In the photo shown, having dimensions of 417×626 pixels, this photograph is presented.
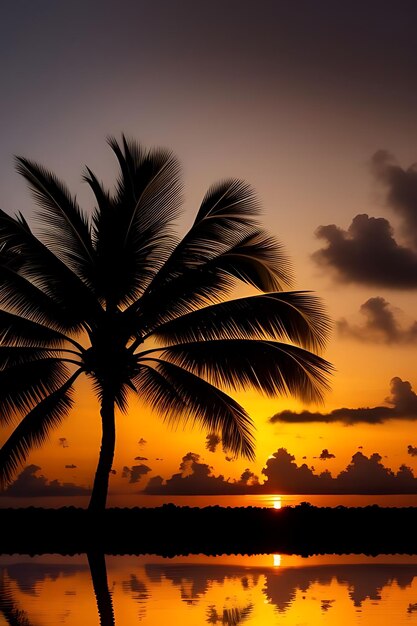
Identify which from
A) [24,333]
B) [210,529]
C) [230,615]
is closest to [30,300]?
[24,333]

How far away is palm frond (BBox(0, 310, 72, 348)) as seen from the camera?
18078 mm

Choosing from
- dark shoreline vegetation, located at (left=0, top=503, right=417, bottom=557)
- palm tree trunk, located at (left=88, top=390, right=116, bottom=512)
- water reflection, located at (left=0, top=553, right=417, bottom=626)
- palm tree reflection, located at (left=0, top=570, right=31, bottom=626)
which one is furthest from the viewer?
palm tree trunk, located at (left=88, top=390, right=116, bottom=512)

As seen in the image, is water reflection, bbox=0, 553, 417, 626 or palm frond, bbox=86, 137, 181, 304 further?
palm frond, bbox=86, 137, 181, 304

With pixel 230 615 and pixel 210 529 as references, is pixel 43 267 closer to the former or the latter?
pixel 210 529

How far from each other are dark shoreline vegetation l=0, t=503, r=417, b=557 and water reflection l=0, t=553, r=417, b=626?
3367 millimetres

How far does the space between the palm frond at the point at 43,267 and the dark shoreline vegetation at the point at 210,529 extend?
4329 millimetres

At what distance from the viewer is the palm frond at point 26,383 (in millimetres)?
17828

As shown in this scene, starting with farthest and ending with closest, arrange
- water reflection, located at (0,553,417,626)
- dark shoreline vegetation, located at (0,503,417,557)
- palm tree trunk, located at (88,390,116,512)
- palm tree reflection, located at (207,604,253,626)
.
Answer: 1. palm tree trunk, located at (88,390,116,512)
2. dark shoreline vegetation, located at (0,503,417,557)
3. water reflection, located at (0,553,417,626)
4. palm tree reflection, located at (207,604,253,626)

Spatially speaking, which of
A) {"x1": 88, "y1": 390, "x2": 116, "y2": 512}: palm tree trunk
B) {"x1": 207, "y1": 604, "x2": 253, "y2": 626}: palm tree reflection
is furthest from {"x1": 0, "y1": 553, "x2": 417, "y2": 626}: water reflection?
{"x1": 88, "y1": 390, "x2": 116, "y2": 512}: palm tree trunk

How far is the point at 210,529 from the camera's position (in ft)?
60.2

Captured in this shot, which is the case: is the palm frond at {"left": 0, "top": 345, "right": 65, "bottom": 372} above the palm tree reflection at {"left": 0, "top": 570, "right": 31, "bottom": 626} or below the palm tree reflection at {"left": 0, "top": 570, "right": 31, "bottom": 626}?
above

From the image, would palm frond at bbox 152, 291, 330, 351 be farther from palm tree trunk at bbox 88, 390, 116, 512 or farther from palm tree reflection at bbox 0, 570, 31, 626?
palm tree reflection at bbox 0, 570, 31, 626

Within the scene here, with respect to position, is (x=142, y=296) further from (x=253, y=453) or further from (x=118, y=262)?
(x=253, y=453)

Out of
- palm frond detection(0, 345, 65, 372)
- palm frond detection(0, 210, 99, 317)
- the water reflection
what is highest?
palm frond detection(0, 210, 99, 317)
